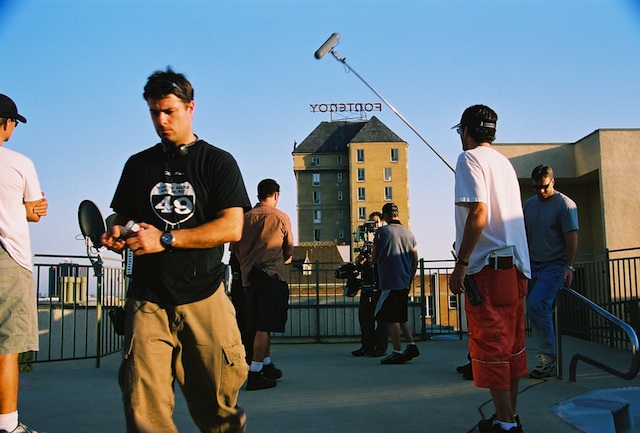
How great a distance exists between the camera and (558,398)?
5180 millimetres

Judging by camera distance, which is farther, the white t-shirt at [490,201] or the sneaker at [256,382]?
the sneaker at [256,382]

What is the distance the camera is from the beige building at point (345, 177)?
9600cm

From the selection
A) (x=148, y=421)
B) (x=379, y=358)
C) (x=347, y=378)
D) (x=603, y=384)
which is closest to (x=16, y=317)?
(x=148, y=421)

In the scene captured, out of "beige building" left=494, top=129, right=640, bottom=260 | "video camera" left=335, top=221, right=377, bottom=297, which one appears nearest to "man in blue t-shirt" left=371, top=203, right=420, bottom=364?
"video camera" left=335, top=221, right=377, bottom=297

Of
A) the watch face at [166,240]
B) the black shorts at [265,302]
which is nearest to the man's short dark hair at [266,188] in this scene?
the black shorts at [265,302]

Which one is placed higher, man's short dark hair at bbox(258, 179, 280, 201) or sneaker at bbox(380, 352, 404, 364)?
man's short dark hair at bbox(258, 179, 280, 201)

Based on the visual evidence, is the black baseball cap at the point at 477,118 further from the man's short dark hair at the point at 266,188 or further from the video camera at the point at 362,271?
the video camera at the point at 362,271

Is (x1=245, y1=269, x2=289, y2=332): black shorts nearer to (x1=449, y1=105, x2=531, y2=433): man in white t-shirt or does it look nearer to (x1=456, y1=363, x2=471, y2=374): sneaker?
(x1=456, y1=363, x2=471, y2=374): sneaker

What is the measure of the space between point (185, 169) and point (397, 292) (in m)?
5.39

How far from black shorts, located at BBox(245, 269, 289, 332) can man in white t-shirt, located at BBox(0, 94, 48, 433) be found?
98.3 inches

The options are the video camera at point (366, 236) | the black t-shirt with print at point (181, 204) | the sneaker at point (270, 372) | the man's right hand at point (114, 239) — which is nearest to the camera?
the man's right hand at point (114, 239)

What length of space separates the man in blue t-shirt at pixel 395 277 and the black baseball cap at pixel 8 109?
494 centimetres

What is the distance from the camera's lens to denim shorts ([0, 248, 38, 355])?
3.83 metres

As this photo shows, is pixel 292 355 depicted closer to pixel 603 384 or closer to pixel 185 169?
pixel 603 384
